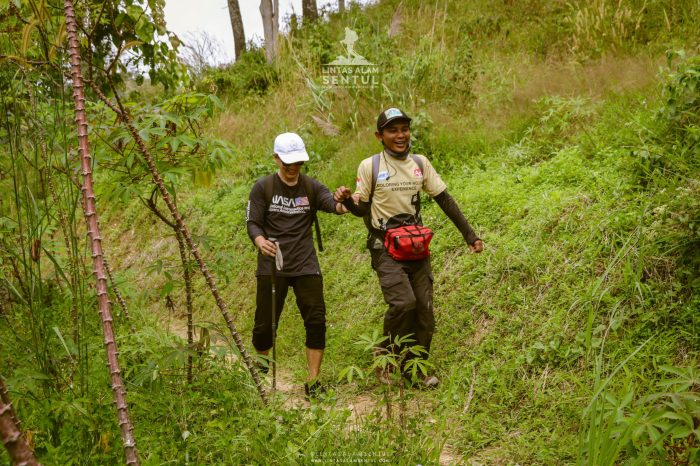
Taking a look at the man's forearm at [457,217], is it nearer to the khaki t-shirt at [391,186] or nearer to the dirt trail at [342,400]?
the khaki t-shirt at [391,186]

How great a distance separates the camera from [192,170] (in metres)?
3.47

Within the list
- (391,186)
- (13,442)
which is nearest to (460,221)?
(391,186)

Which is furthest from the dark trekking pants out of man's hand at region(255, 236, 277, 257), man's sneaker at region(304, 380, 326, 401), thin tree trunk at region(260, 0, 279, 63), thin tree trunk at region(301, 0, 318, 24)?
thin tree trunk at region(301, 0, 318, 24)

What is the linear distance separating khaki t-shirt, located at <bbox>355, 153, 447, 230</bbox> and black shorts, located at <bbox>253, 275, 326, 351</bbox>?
80 cm

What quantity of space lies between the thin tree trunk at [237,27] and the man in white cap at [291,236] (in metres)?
13.3

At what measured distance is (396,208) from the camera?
15.2 ft

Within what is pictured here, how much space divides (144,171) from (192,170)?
294 mm

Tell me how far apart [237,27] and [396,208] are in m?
14.4

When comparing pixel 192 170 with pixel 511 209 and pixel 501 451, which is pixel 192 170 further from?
pixel 511 209

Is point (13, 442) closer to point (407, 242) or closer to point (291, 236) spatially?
point (407, 242)

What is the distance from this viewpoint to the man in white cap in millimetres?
4730

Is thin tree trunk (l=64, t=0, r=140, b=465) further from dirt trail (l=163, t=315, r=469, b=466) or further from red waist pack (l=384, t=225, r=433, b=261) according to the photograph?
red waist pack (l=384, t=225, r=433, b=261)

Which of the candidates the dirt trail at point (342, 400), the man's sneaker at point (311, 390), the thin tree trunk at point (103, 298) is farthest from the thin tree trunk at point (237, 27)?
the thin tree trunk at point (103, 298)

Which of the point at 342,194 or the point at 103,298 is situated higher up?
the point at 103,298
